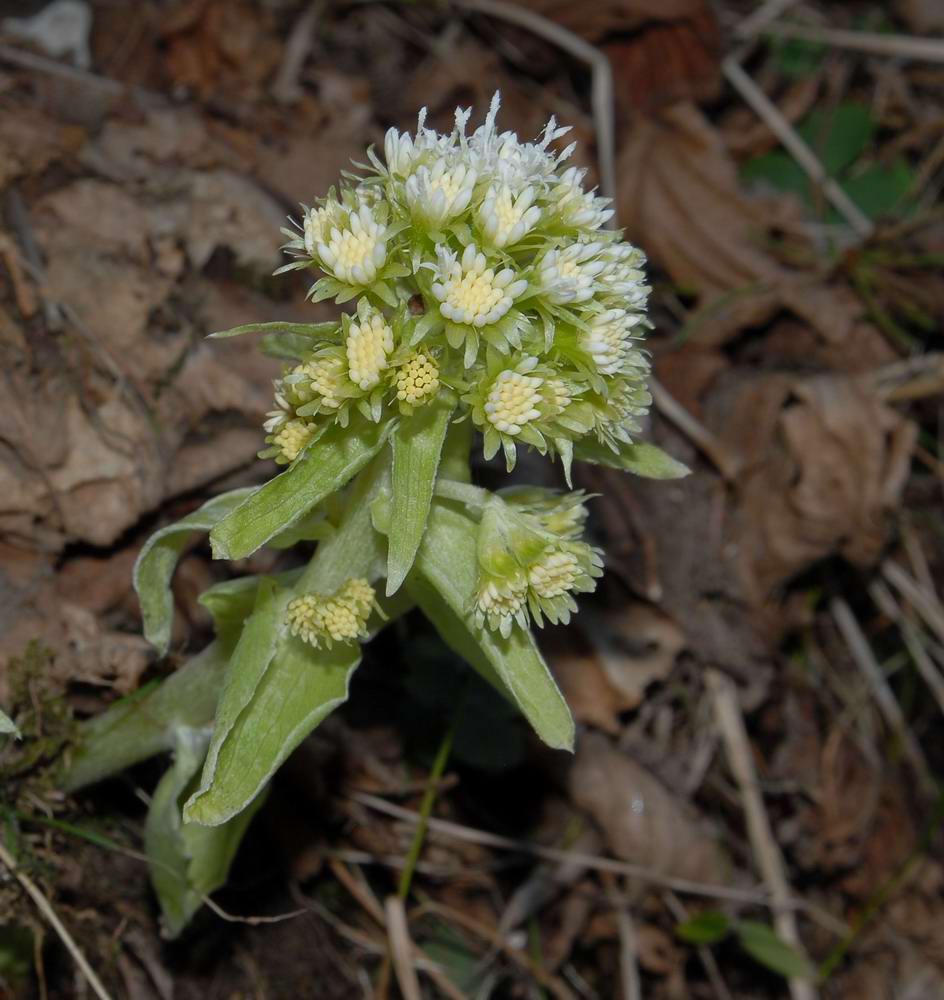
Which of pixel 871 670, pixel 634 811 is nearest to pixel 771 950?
pixel 634 811

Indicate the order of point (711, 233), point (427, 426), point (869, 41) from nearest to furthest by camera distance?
point (427, 426) < point (711, 233) < point (869, 41)

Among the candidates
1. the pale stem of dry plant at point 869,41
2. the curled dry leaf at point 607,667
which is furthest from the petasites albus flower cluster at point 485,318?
the pale stem of dry plant at point 869,41

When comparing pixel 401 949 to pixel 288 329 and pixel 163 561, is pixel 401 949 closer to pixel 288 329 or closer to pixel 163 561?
pixel 163 561

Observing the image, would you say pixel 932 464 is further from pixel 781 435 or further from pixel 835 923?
pixel 835 923

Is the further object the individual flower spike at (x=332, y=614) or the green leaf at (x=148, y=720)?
the green leaf at (x=148, y=720)

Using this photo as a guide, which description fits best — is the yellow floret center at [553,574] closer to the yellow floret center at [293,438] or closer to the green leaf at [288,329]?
the yellow floret center at [293,438]

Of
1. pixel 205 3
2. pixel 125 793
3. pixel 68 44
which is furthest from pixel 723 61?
pixel 125 793
